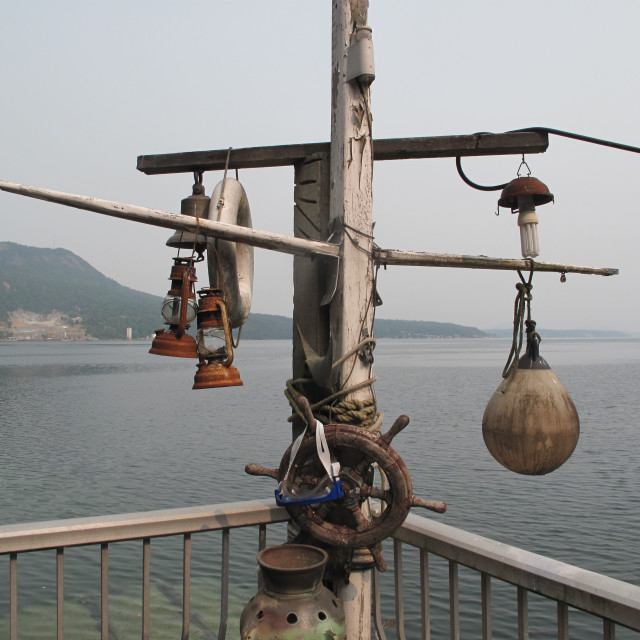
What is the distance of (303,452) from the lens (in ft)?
8.04

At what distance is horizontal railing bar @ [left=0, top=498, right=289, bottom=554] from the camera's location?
2441mm

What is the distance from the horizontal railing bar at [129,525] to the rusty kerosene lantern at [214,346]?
60 centimetres

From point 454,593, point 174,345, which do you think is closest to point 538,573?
point 454,593

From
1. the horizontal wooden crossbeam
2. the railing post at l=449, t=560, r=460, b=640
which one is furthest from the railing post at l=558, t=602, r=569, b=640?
the horizontal wooden crossbeam

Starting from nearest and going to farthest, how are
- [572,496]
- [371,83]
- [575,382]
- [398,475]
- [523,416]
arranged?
[398,475] < [371,83] < [523,416] < [572,496] < [575,382]

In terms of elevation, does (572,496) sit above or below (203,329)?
below

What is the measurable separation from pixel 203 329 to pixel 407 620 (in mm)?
6250

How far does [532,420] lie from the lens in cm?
276

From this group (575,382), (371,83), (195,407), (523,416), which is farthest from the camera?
(575,382)

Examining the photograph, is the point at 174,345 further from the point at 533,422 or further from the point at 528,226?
the point at 528,226

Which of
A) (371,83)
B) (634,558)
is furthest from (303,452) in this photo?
(634,558)

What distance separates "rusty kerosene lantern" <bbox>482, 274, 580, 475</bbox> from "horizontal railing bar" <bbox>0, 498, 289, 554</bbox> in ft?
3.56

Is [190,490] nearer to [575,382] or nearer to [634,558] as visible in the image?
[634,558]

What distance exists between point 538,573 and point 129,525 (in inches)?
64.4
